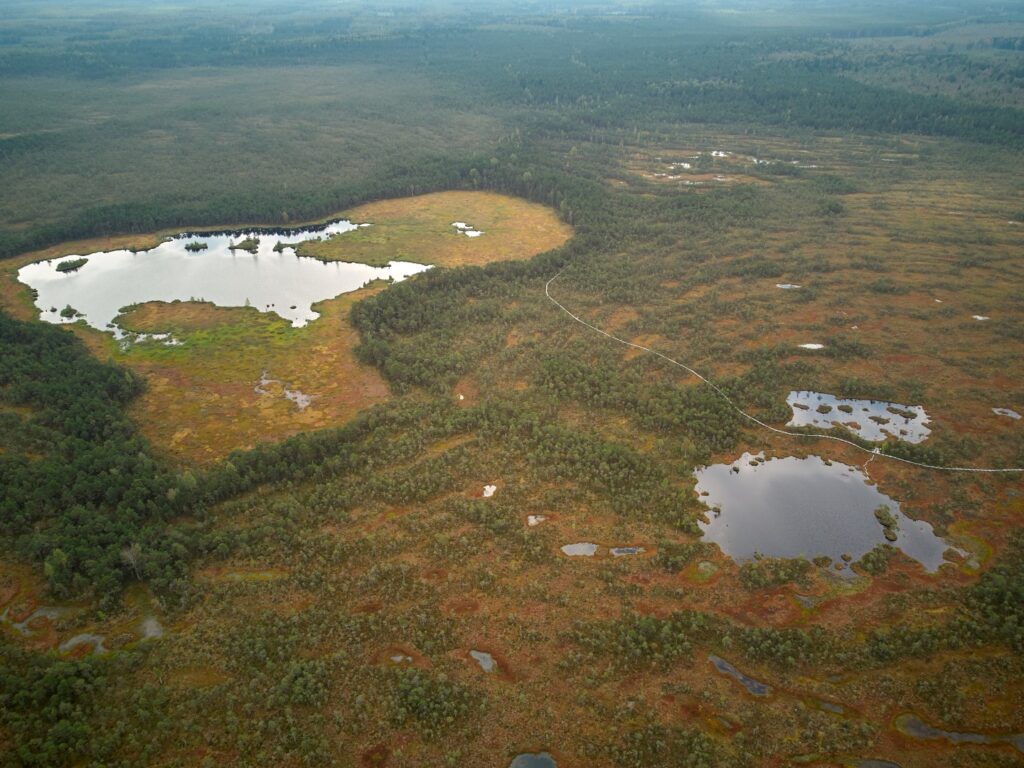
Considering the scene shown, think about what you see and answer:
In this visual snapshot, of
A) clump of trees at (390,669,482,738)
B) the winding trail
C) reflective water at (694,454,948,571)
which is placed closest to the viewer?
clump of trees at (390,669,482,738)

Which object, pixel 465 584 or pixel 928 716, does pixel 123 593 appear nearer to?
pixel 465 584

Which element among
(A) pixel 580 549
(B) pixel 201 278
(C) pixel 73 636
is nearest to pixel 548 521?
(A) pixel 580 549

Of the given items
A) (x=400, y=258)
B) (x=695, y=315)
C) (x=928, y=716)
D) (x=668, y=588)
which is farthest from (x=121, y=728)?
(x=400, y=258)

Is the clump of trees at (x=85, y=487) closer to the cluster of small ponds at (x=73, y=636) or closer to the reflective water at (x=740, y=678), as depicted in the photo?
the cluster of small ponds at (x=73, y=636)

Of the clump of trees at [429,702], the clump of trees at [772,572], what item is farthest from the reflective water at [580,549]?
the clump of trees at [429,702]

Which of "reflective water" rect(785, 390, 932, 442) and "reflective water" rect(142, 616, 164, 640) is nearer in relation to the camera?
"reflective water" rect(142, 616, 164, 640)

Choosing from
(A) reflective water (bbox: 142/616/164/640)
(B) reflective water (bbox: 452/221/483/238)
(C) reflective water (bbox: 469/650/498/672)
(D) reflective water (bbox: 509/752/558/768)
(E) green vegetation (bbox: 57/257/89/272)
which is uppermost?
(B) reflective water (bbox: 452/221/483/238)

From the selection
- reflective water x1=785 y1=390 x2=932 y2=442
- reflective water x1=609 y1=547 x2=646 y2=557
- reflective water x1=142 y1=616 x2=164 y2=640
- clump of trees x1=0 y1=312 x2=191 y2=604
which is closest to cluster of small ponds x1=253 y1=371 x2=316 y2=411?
clump of trees x1=0 y1=312 x2=191 y2=604

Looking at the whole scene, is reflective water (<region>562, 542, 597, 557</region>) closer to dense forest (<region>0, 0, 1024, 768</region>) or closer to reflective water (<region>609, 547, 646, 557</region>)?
dense forest (<region>0, 0, 1024, 768</region>)
